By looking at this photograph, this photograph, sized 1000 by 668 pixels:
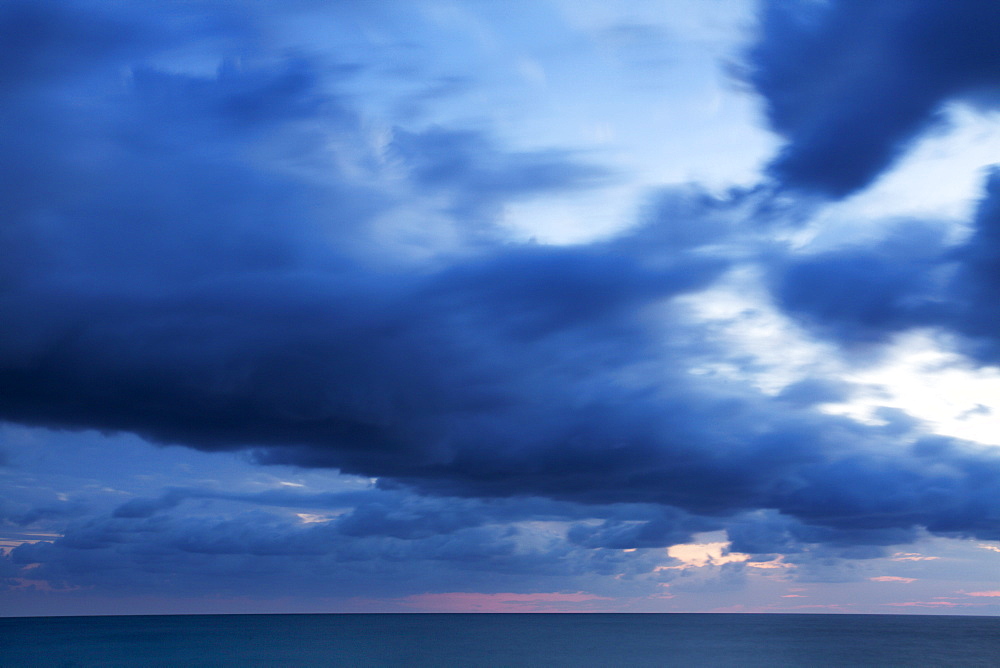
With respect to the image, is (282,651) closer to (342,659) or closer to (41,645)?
(342,659)

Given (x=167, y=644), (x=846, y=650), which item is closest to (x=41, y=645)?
(x=167, y=644)

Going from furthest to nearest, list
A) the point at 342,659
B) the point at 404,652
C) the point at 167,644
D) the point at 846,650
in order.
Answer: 1. the point at 167,644
2. the point at 846,650
3. the point at 404,652
4. the point at 342,659

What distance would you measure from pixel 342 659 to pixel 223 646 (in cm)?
5166

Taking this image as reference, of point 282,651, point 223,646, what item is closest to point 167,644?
point 223,646

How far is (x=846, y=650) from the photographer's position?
178750mm

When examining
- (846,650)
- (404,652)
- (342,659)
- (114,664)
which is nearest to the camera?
(114,664)

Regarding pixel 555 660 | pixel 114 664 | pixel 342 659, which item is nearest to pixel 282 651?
pixel 342 659

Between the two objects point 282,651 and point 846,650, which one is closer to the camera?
point 282,651

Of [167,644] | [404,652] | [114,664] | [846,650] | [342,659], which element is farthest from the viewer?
[167,644]

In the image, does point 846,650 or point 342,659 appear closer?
point 342,659

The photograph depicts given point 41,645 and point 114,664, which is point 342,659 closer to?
point 114,664

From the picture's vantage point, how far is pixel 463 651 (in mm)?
173625

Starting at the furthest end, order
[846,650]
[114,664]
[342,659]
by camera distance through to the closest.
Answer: [846,650] → [342,659] → [114,664]

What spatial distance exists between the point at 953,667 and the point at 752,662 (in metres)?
33.6
